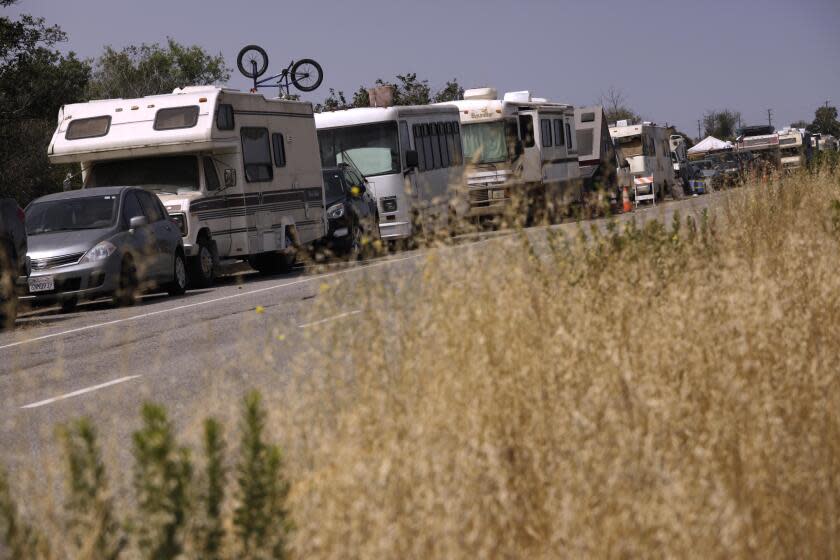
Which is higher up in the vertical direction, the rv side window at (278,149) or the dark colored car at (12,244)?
the rv side window at (278,149)

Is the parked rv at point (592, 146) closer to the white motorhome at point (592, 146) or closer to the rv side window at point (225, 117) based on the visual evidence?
the white motorhome at point (592, 146)

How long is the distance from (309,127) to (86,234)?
7114mm

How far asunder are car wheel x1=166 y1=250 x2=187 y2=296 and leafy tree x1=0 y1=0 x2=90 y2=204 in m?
20.7

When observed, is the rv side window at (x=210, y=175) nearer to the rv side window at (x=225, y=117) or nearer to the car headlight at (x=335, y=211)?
the rv side window at (x=225, y=117)

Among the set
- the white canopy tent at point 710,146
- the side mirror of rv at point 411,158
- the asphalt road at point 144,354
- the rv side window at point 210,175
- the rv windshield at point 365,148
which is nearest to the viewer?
the asphalt road at point 144,354

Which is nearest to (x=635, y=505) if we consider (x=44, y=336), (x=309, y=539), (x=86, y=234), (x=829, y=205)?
(x=309, y=539)

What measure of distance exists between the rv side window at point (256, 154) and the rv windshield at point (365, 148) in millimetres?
3933

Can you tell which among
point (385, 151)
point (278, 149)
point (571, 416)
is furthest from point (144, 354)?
point (385, 151)

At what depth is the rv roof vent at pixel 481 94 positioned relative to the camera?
3484cm

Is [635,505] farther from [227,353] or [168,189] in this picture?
[168,189]

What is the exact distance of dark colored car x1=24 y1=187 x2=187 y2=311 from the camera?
18.7 metres

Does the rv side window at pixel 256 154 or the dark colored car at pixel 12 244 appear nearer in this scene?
the dark colored car at pixel 12 244

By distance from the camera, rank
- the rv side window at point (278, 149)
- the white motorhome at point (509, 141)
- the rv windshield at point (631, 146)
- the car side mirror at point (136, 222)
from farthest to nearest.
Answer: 1. the rv windshield at point (631, 146)
2. the white motorhome at point (509, 141)
3. the rv side window at point (278, 149)
4. the car side mirror at point (136, 222)

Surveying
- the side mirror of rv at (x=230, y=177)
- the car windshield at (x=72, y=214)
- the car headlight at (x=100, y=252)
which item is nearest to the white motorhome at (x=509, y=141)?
the side mirror of rv at (x=230, y=177)
